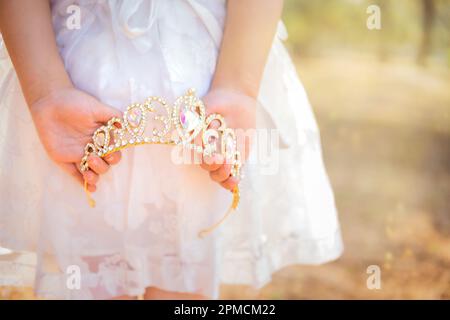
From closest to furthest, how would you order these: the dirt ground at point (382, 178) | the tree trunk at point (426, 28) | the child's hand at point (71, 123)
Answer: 1. the child's hand at point (71, 123)
2. the dirt ground at point (382, 178)
3. the tree trunk at point (426, 28)

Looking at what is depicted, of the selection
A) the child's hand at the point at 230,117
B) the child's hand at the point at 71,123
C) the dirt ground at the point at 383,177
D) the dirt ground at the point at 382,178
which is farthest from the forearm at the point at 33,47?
the dirt ground at the point at 382,178

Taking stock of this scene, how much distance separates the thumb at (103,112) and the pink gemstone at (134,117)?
0.02 metres

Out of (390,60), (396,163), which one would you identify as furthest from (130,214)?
(390,60)

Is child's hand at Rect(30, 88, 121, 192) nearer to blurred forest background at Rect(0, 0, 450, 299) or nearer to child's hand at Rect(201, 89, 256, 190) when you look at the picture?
child's hand at Rect(201, 89, 256, 190)

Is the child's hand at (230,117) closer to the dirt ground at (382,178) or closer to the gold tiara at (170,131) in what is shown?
the gold tiara at (170,131)

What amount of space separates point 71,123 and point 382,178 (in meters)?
2.37

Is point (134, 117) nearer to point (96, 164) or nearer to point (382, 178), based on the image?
point (96, 164)

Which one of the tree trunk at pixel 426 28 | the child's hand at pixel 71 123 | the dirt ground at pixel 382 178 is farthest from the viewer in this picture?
the tree trunk at pixel 426 28

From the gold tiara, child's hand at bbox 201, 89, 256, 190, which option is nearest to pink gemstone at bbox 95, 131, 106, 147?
the gold tiara

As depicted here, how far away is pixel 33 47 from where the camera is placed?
32.8 inches

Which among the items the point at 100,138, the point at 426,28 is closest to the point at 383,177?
the point at 426,28

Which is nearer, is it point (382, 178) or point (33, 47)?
point (33, 47)

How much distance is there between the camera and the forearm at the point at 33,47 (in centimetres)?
83

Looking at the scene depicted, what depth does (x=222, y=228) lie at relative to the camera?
95cm
